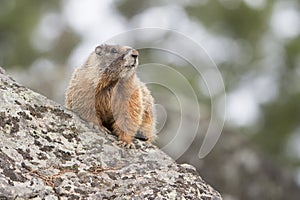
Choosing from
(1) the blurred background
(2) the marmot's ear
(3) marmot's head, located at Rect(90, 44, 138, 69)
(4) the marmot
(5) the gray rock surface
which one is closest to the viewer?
(5) the gray rock surface

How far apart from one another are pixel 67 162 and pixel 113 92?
276 centimetres

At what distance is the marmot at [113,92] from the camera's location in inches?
343

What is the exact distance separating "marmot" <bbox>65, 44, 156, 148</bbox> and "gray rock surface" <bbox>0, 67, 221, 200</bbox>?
4.60 feet

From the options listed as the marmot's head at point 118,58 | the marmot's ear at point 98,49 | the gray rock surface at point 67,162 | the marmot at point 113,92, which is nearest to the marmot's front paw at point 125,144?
the gray rock surface at point 67,162

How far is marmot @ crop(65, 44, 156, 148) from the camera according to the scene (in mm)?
8711

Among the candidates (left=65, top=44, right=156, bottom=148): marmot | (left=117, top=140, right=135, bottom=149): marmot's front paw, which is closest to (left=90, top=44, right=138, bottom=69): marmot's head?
(left=65, top=44, right=156, bottom=148): marmot

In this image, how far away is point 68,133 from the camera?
6914 mm

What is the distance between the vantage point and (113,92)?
30.0 ft

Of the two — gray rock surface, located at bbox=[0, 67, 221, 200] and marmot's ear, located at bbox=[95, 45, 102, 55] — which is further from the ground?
marmot's ear, located at bbox=[95, 45, 102, 55]

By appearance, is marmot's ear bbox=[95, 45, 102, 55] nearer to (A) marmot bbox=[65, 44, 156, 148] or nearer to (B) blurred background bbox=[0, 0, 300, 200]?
(A) marmot bbox=[65, 44, 156, 148]

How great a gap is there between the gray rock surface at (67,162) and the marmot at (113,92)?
1403mm

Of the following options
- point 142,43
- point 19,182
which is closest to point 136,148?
point 19,182

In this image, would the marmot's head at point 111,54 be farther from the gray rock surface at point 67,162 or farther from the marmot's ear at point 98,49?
the gray rock surface at point 67,162

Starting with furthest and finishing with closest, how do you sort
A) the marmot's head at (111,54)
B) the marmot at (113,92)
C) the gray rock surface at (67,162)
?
the marmot's head at (111,54) < the marmot at (113,92) < the gray rock surface at (67,162)
